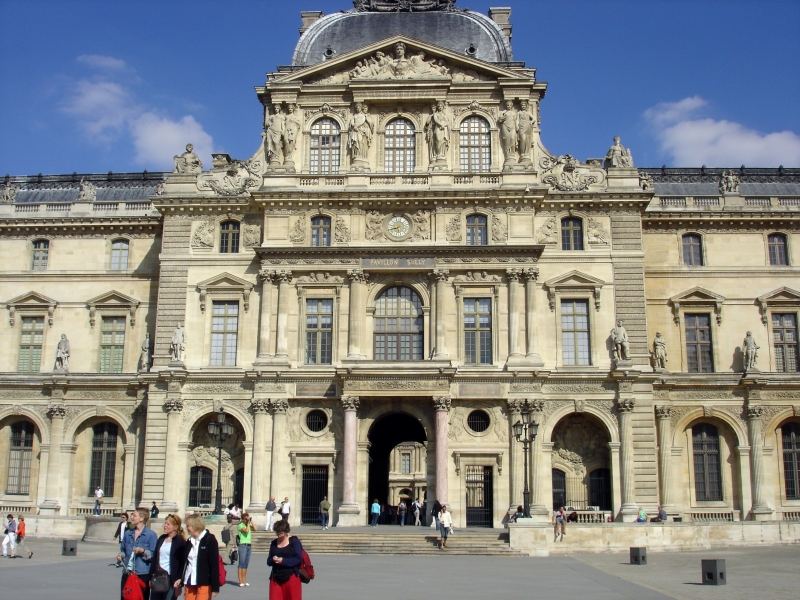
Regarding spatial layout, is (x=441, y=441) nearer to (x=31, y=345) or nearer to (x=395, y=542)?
(x=395, y=542)

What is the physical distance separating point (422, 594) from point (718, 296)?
111 feet

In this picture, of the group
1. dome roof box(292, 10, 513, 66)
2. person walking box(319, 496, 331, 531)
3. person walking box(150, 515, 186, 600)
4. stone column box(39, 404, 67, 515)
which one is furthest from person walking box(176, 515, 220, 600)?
dome roof box(292, 10, 513, 66)

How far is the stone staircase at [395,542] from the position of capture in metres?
36.4

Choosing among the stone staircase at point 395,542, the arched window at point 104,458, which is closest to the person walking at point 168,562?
the stone staircase at point 395,542

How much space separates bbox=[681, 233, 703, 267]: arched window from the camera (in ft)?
170

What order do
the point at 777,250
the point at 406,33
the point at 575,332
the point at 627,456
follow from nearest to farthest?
1. the point at 627,456
2. the point at 575,332
3. the point at 777,250
4. the point at 406,33

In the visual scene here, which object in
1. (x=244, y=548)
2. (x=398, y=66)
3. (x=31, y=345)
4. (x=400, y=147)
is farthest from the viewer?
(x=31, y=345)

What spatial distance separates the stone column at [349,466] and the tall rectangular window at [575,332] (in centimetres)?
1096

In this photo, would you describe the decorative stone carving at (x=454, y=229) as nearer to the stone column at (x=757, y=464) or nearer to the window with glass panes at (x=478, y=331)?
the window with glass panes at (x=478, y=331)

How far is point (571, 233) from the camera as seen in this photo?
48312mm

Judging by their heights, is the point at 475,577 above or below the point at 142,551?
below

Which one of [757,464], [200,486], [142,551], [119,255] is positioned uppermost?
[119,255]

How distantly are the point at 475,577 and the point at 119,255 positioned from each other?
33365 millimetres

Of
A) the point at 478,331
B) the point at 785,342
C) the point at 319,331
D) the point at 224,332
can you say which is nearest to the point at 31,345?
the point at 224,332
